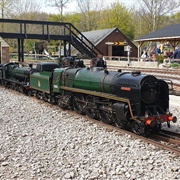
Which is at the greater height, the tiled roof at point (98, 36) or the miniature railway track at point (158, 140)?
the tiled roof at point (98, 36)

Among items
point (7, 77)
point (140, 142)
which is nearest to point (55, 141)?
point (140, 142)

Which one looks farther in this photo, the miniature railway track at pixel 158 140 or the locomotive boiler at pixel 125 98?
the locomotive boiler at pixel 125 98

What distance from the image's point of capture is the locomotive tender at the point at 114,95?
9.23 meters

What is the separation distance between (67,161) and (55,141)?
1.57 meters

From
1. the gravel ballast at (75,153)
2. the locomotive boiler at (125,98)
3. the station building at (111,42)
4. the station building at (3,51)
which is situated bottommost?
the gravel ballast at (75,153)

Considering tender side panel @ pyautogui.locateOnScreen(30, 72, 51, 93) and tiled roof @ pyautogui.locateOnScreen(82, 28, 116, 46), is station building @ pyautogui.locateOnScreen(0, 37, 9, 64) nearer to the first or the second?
tiled roof @ pyautogui.locateOnScreen(82, 28, 116, 46)

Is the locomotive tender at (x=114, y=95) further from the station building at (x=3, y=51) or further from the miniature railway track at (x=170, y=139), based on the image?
the station building at (x=3, y=51)

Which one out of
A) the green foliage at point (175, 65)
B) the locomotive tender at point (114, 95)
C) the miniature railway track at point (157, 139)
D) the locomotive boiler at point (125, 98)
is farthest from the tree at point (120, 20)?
the miniature railway track at point (157, 139)

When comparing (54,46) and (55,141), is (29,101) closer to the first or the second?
(55,141)

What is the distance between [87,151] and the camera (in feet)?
→ 26.2

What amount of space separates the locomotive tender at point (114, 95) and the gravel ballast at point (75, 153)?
22.8 inches

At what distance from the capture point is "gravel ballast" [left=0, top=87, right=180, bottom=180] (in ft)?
21.7

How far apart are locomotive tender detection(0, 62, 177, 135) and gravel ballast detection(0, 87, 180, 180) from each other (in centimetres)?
58

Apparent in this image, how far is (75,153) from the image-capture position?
7.86 m
